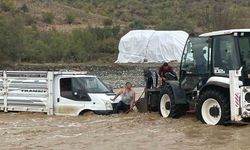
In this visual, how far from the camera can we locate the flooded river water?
1280 centimetres

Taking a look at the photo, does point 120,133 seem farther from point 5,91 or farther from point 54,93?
point 5,91

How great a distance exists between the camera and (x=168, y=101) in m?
16.3

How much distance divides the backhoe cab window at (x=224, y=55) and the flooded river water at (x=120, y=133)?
1496 mm

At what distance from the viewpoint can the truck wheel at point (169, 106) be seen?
51.9 ft

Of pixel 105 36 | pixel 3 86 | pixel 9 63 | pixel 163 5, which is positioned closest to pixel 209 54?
pixel 3 86

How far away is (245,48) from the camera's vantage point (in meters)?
14.2

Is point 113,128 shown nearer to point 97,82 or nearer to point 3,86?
point 97,82

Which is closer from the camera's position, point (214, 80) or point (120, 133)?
point (214, 80)

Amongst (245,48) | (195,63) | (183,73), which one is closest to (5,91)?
(183,73)

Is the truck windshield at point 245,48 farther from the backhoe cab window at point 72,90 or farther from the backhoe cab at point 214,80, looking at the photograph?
the backhoe cab window at point 72,90

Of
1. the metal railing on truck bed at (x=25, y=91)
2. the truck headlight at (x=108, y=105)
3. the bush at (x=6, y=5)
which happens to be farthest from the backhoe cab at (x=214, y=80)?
the bush at (x=6, y=5)

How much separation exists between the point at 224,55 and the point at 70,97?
5902mm

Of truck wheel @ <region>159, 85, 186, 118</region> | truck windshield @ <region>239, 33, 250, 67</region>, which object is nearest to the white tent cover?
truck wheel @ <region>159, 85, 186, 118</region>

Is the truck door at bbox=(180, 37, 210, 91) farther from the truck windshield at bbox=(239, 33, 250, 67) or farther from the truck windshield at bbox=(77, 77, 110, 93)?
the truck windshield at bbox=(77, 77, 110, 93)
